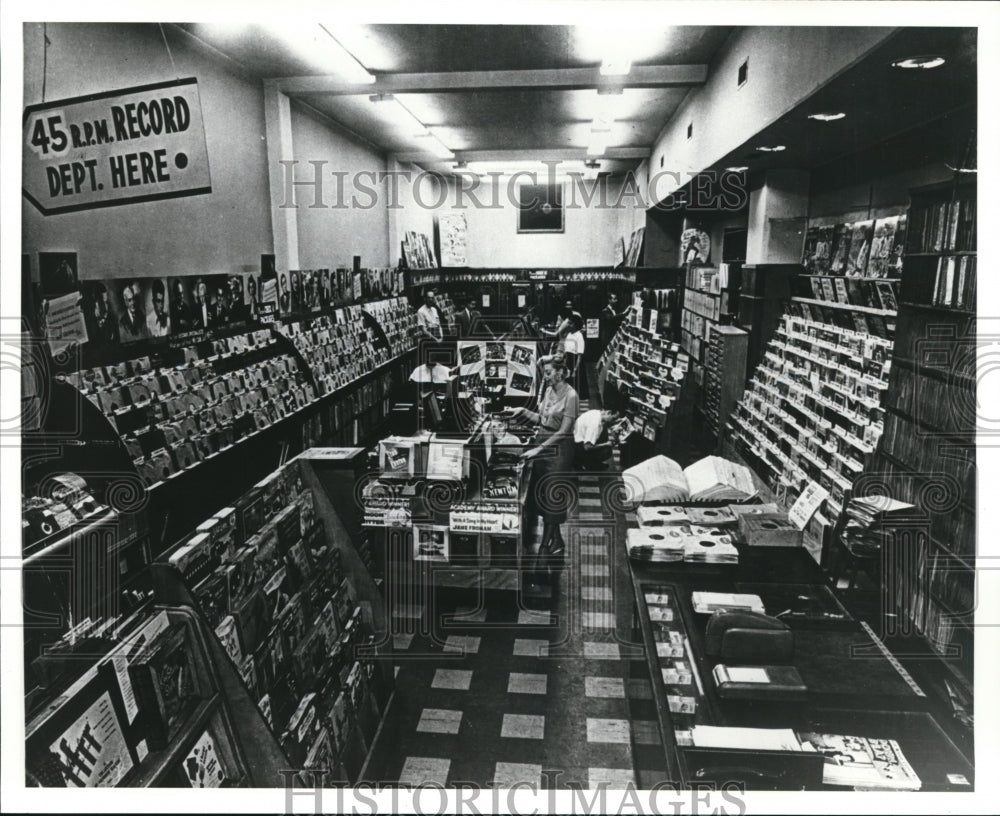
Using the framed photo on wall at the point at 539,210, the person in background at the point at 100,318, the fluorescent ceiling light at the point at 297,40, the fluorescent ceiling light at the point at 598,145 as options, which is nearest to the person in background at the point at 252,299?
the person in background at the point at 100,318

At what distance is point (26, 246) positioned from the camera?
13.7ft

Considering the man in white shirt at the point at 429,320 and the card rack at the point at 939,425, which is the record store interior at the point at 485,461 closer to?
the card rack at the point at 939,425

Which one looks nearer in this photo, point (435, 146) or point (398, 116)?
point (398, 116)

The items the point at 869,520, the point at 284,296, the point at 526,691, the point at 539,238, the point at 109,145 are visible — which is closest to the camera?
the point at 869,520

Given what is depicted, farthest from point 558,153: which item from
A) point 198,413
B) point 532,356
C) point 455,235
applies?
point 198,413

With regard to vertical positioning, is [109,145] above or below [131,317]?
above

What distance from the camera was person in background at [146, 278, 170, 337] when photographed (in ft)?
13.8

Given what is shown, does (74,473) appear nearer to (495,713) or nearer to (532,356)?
(495,713)

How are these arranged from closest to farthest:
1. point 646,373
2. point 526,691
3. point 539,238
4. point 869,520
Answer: point 869,520 < point 526,691 < point 646,373 < point 539,238

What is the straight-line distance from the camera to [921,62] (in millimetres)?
3094

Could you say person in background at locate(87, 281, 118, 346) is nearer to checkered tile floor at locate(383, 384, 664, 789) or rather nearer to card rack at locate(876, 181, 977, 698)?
checkered tile floor at locate(383, 384, 664, 789)

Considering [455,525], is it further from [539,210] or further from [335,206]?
[539,210]

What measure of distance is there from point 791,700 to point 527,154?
12688mm

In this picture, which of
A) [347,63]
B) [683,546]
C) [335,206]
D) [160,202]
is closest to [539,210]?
[347,63]
